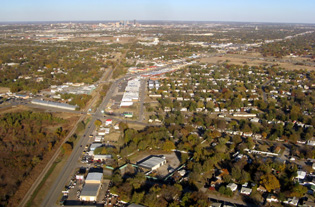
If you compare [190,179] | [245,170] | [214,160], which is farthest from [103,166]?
[245,170]

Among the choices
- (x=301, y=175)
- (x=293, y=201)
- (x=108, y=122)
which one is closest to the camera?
(x=293, y=201)

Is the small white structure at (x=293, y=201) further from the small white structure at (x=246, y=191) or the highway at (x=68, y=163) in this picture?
the highway at (x=68, y=163)

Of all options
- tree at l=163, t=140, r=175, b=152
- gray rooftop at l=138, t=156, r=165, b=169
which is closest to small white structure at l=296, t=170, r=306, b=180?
tree at l=163, t=140, r=175, b=152

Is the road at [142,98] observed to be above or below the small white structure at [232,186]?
above

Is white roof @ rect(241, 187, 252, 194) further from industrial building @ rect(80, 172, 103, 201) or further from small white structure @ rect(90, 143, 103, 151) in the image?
small white structure @ rect(90, 143, 103, 151)

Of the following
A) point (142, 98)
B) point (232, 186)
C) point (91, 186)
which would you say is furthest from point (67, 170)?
point (142, 98)

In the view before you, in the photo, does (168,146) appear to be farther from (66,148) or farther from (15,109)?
(15,109)

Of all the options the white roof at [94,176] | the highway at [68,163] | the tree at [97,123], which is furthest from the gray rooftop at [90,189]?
the tree at [97,123]
